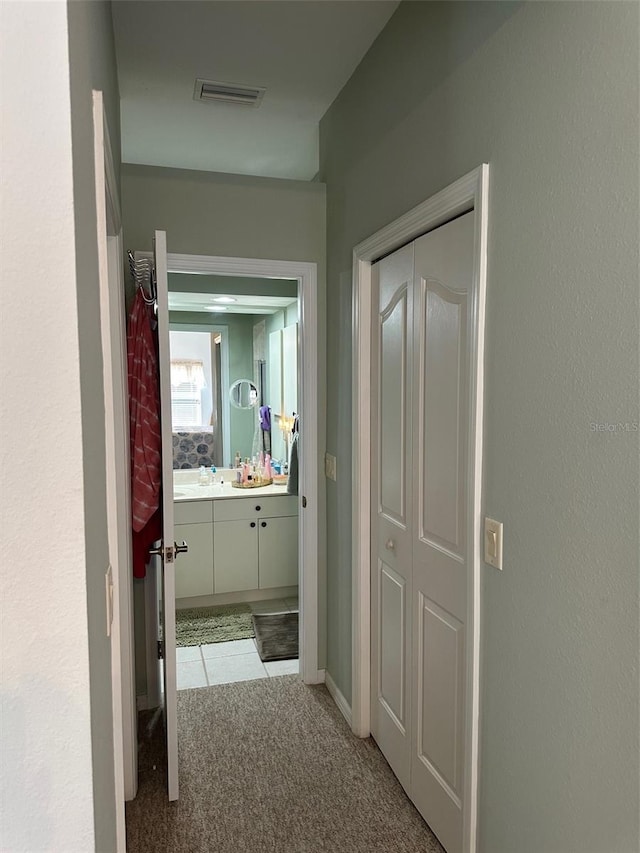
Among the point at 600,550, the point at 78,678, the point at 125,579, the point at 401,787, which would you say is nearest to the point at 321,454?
the point at 125,579

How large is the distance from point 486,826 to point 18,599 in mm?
1364

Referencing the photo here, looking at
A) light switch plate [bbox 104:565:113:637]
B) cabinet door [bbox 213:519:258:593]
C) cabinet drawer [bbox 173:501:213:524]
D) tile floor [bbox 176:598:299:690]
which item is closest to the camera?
light switch plate [bbox 104:565:113:637]

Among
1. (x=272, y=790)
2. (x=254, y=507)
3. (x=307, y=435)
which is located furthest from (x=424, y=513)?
(x=254, y=507)

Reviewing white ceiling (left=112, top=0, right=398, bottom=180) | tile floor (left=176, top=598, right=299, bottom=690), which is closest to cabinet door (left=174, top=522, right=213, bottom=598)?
tile floor (left=176, top=598, right=299, bottom=690)

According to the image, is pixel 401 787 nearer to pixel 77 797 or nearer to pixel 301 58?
pixel 77 797

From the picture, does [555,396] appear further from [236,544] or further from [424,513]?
[236,544]

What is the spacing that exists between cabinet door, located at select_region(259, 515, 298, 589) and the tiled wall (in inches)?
31.2

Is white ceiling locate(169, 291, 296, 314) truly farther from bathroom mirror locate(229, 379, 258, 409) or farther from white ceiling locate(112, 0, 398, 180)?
white ceiling locate(112, 0, 398, 180)

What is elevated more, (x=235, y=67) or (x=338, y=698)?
(x=235, y=67)

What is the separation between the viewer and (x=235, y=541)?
12.8 feet

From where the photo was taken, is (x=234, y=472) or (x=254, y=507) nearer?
(x=254, y=507)

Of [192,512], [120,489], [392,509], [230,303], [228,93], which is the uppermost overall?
[228,93]

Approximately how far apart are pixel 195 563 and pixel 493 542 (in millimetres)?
2739

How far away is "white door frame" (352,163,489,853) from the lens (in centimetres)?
149
